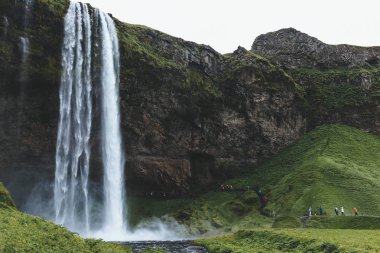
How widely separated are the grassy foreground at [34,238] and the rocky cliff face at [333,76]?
256 feet

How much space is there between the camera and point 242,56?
3713 inches

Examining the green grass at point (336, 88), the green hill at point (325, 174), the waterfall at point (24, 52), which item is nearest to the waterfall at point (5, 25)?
the waterfall at point (24, 52)

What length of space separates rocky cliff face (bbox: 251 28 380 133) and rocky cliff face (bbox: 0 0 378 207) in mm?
807

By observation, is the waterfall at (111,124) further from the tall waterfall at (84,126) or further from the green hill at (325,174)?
the green hill at (325,174)

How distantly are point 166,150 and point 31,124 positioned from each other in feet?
78.8

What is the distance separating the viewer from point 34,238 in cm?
2367

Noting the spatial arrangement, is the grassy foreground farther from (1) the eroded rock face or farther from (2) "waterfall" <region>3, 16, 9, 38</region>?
(1) the eroded rock face

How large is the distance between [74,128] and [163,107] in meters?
17.2

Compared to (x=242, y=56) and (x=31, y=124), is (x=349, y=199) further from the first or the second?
(x=31, y=124)

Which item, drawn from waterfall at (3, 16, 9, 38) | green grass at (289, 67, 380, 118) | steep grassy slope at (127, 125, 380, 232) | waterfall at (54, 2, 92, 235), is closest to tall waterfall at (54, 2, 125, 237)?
waterfall at (54, 2, 92, 235)

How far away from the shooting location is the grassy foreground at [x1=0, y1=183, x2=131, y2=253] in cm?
2128

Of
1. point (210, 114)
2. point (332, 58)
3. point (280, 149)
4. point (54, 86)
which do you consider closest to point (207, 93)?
point (210, 114)

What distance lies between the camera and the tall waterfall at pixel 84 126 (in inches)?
2505

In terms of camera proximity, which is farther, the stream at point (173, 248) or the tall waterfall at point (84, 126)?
the tall waterfall at point (84, 126)
